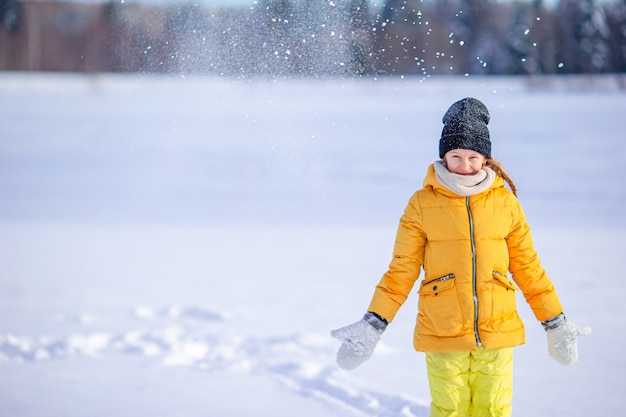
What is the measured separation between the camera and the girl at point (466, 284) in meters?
2.41

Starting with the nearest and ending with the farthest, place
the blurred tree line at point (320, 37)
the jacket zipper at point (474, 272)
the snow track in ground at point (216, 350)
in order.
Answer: the jacket zipper at point (474, 272), the snow track in ground at point (216, 350), the blurred tree line at point (320, 37)

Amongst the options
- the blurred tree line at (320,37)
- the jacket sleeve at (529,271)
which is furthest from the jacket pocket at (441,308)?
the blurred tree line at (320,37)

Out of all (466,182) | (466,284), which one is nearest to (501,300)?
(466,284)

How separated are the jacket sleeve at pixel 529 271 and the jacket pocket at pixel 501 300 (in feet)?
0.27

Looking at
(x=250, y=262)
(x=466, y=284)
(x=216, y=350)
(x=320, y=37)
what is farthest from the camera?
(x=250, y=262)

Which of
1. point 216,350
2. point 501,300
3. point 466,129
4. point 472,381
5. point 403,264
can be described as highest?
point 466,129

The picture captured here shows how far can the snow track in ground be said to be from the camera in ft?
11.3

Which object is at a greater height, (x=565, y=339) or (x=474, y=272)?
(x=474, y=272)

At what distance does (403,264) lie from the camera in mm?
2492

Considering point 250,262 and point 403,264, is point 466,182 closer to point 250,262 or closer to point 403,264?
point 403,264

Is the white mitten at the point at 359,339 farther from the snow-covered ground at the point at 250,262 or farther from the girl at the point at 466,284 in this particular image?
the snow-covered ground at the point at 250,262

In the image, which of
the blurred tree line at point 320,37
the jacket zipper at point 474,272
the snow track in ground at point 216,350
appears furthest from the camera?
the blurred tree line at point 320,37

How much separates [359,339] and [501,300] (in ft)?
1.43

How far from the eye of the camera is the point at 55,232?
7898 mm
